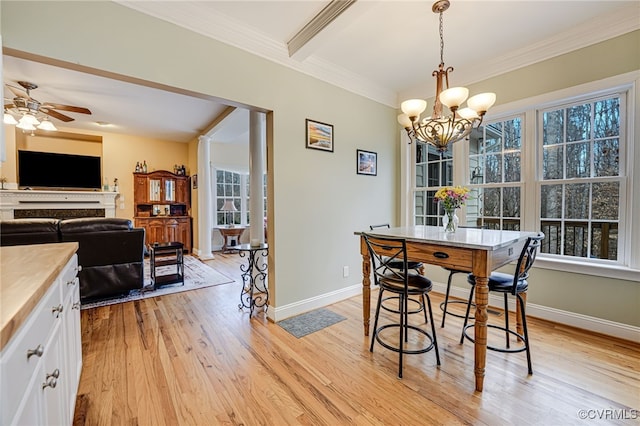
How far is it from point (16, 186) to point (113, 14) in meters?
5.52

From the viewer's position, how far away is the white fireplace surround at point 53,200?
509 centimetres

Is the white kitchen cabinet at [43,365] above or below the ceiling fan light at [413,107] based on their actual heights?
below

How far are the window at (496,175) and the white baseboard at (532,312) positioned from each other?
87 cm

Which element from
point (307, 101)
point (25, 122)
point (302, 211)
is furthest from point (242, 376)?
point (25, 122)

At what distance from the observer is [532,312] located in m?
2.87

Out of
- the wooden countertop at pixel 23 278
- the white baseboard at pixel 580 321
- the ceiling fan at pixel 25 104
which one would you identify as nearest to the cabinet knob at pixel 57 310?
the wooden countertop at pixel 23 278

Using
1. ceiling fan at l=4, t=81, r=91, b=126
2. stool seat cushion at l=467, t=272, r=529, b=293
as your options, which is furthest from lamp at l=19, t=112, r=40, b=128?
stool seat cushion at l=467, t=272, r=529, b=293

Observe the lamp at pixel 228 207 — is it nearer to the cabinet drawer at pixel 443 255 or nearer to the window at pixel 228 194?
the window at pixel 228 194

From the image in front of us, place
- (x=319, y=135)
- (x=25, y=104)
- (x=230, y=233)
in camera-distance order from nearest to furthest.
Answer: (x=319, y=135) → (x=25, y=104) → (x=230, y=233)

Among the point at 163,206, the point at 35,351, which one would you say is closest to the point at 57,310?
the point at 35,351

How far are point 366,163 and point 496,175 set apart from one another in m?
1.55

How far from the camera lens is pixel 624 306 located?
239cm

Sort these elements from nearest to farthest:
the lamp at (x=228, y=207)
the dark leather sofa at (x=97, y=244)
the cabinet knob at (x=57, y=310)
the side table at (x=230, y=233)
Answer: the cabinet knob at (x=57, y=310) < the dark leather sofa at (x=97, y=244) < the side table at (x=230, y=233) < the lamp at (x=228, y=207)

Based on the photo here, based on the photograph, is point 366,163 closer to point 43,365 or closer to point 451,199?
point 451,199
